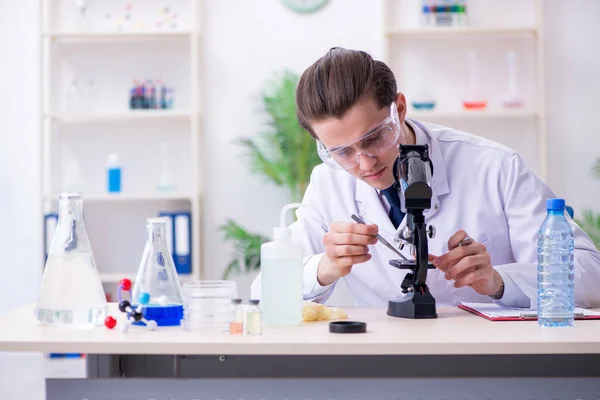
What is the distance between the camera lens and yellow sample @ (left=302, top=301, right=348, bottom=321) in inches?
60.8

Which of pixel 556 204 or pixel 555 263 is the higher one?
pixel 556 204

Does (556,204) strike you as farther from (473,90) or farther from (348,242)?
(473,90)

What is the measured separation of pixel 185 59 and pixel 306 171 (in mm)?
989

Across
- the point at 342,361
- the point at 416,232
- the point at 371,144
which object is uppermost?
the point at 371,144

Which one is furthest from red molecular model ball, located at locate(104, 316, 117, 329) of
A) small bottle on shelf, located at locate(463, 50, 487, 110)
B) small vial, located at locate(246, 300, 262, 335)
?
small bottle on shelf, located at locate(463, 50, 487, 110)

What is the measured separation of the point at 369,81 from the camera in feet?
5.97

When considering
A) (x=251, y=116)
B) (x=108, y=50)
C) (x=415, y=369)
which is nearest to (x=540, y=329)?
(x=415, y=369)

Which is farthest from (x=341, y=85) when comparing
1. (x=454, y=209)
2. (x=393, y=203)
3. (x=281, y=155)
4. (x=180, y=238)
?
(x=180, y=238)

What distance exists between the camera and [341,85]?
5.91 feet

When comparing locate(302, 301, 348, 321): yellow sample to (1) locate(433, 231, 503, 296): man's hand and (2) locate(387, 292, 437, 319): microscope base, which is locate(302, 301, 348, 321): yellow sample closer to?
(2) locate(387, 292, 437, 319): microscope base

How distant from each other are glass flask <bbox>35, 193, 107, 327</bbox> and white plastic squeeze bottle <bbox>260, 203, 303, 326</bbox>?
1.05 feet

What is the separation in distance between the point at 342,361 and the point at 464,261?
13.4 inches

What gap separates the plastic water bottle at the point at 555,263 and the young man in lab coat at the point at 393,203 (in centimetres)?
13

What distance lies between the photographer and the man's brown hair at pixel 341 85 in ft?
5.88
